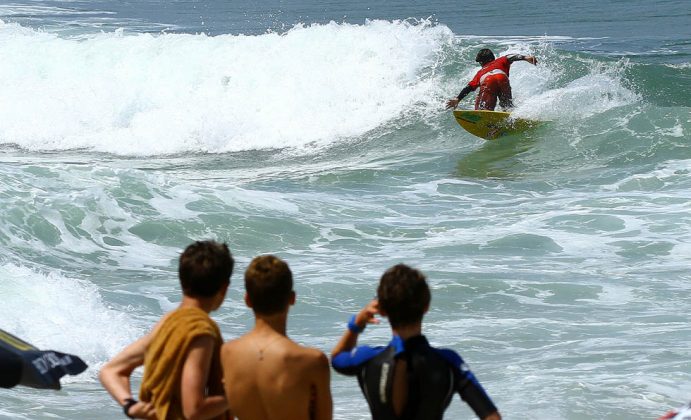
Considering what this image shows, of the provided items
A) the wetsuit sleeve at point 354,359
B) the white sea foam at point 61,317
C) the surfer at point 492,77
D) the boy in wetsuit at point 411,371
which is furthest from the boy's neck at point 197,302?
the surfer at point 492,77

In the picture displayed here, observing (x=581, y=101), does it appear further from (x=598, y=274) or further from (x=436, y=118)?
(x=598, y=274)

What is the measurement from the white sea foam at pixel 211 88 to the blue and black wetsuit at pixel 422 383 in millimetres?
15481

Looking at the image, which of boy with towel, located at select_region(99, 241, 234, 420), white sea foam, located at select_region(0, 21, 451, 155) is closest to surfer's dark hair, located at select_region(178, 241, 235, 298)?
boy with towel, located at select_region(99, 241, 234, 420)

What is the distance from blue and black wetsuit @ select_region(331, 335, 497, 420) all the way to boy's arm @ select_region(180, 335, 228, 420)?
18.7 inches

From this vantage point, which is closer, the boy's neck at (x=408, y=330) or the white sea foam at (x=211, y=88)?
the boy's neck at (x=408, y=330)

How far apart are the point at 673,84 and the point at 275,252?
1121cm

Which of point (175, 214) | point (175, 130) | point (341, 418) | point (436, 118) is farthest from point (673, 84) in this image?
point (341, 418)

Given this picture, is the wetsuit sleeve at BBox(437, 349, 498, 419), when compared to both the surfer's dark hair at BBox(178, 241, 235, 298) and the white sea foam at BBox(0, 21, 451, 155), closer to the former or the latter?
the surfer's dark hair at BBox(178, 241, 235, 298)

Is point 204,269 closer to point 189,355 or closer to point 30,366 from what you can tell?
point 189,355

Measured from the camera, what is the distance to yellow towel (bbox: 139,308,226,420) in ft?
10.9

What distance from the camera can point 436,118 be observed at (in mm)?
18891

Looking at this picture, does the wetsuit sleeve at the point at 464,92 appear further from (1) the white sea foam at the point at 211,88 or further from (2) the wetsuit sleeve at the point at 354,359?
(2) the wetsuit sleeve at the point at 354,359

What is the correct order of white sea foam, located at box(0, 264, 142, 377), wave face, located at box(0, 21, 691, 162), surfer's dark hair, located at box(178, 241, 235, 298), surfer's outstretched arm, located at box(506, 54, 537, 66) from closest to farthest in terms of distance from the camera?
surfer's dark hair, located at box(178, 241, 235, 298) < white sea foam, located at box(0, 264, 142, 377) < surfer's outstretched arm, located at box(506, 54, 537, 66) < wave face, located at box(0, 21, 691, 162)

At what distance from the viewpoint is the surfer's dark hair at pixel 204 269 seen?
341cm
